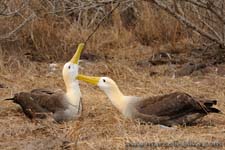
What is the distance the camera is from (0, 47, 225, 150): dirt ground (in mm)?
5340

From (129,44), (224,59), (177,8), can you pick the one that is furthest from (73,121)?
(129,44)

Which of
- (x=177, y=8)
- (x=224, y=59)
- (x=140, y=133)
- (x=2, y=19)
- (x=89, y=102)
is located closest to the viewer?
(x=140, y=133)

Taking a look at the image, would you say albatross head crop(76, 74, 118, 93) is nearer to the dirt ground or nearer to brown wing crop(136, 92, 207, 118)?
the dirt ground

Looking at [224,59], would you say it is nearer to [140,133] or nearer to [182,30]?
[182,30]

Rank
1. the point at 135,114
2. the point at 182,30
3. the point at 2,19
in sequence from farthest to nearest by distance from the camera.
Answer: the point at 182,30 → the point at 2,19 → the point at 135,114

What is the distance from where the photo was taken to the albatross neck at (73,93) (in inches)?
251

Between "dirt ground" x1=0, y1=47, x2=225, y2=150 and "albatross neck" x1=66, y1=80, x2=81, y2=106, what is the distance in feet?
0.62

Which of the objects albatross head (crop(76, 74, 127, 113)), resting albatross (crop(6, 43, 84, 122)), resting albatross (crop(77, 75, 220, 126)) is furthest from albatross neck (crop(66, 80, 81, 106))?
resting albatross (crop(77, 75, 220, 126))

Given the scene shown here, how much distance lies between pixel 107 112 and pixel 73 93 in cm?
42

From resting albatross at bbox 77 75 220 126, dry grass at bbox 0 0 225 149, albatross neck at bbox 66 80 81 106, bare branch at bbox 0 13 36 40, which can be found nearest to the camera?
dry grass at bbox 0 0 225 149

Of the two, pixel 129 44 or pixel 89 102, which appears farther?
pixel 129 44

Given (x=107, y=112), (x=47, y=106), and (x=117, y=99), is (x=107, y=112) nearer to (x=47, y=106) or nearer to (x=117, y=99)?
(x=117, y=99)

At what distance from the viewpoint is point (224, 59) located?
9.35 meters

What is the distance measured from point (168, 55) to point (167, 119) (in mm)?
4009
